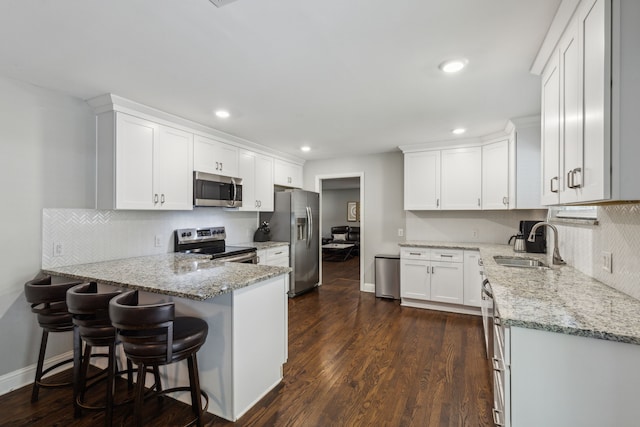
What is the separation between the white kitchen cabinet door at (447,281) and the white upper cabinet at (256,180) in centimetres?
262

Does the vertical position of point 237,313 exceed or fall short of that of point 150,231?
it falls short

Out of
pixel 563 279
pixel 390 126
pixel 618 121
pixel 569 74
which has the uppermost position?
pixel 390 126

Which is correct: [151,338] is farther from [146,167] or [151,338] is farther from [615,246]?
[615,246]

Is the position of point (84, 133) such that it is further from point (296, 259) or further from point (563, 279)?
point (563, 279)

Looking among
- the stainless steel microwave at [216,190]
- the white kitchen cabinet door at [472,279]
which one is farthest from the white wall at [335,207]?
the stainless steel microwave at [216,190]

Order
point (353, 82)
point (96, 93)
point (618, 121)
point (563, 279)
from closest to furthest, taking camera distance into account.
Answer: point (618, 121) → point (563, 279) → point (353, 82) → point (96, 93)

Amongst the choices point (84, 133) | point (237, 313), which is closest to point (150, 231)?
point (84, 133)

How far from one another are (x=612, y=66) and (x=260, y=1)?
4.96 ft

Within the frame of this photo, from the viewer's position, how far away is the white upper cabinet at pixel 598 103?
1055 mm

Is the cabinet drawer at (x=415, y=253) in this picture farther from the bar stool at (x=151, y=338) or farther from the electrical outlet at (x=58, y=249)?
the electrical outlet at (x=58, y=249)

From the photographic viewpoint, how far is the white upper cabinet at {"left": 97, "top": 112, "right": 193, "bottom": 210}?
268cm

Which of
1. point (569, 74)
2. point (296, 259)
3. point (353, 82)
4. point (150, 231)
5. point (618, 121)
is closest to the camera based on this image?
point (618, 121)

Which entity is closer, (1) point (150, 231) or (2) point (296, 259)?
(1) point (150, 231)

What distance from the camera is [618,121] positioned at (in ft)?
3.49
